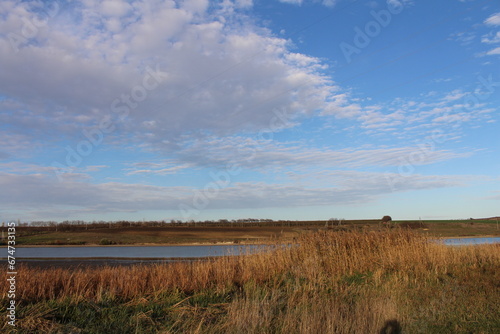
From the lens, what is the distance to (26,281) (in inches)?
441

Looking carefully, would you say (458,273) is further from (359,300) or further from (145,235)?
(145,235)

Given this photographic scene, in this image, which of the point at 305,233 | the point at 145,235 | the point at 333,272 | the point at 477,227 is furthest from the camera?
the point at 477,227

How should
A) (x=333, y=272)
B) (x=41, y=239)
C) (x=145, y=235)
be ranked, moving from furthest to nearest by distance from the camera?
(x=145, y=235) → (x=41, y=239) → (x=333, y=272)

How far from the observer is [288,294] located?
37.7ft

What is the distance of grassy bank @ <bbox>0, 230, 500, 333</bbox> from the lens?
8.17 m

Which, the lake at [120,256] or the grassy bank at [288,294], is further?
the lake at [120,256]

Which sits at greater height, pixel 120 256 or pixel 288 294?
pixel 288 294

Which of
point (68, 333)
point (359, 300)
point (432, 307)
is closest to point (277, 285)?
point (359, 300)

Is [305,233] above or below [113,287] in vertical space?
above

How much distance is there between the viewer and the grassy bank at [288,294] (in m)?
8.17

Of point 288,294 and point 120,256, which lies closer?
point 288,294

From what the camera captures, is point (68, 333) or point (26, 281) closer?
point (68, 333)

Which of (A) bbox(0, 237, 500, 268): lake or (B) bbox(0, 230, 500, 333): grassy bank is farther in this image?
(A) bbox(0, 237, 500, 268): lake

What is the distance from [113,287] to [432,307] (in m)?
9.31
